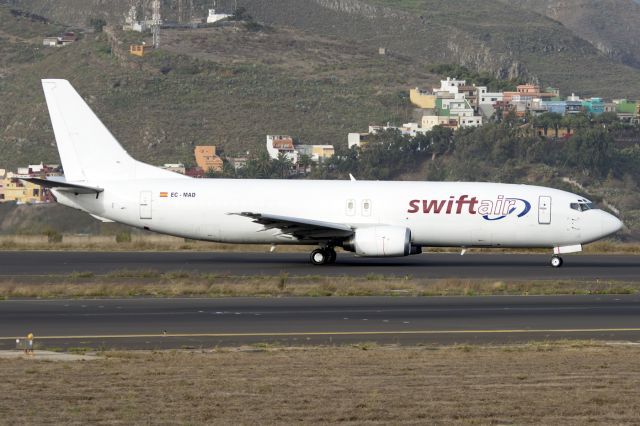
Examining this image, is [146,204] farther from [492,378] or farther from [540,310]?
[492,378]

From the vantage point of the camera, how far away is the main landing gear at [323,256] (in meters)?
44.8

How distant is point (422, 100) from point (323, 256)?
14827 centimetres

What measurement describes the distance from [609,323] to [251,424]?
47.1ft

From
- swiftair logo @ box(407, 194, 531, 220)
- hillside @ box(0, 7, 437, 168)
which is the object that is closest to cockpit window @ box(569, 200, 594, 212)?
swiftair logo @ box(407, 194, 531, 220)

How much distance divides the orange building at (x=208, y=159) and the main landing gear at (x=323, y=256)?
3922 inches

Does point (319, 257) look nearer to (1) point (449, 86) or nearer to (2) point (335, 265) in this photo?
(2) point (335, 265)

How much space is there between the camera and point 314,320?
90.0 ft

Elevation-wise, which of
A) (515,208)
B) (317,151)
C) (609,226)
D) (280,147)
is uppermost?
(280,147)

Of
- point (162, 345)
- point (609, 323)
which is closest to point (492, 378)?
point (162, 345)

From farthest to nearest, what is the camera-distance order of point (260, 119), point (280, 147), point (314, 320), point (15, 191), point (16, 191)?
point (260, 119) → point (280, 147) → point (16, 191) → point (15, 191) → point (314, 320)

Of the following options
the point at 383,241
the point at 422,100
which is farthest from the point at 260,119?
the point at 383,241

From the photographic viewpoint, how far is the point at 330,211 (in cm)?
4516

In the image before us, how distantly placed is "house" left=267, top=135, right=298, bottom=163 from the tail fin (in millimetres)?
107038

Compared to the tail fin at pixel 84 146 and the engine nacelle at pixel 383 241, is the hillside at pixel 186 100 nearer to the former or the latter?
the tail fin at pixel 84 146
